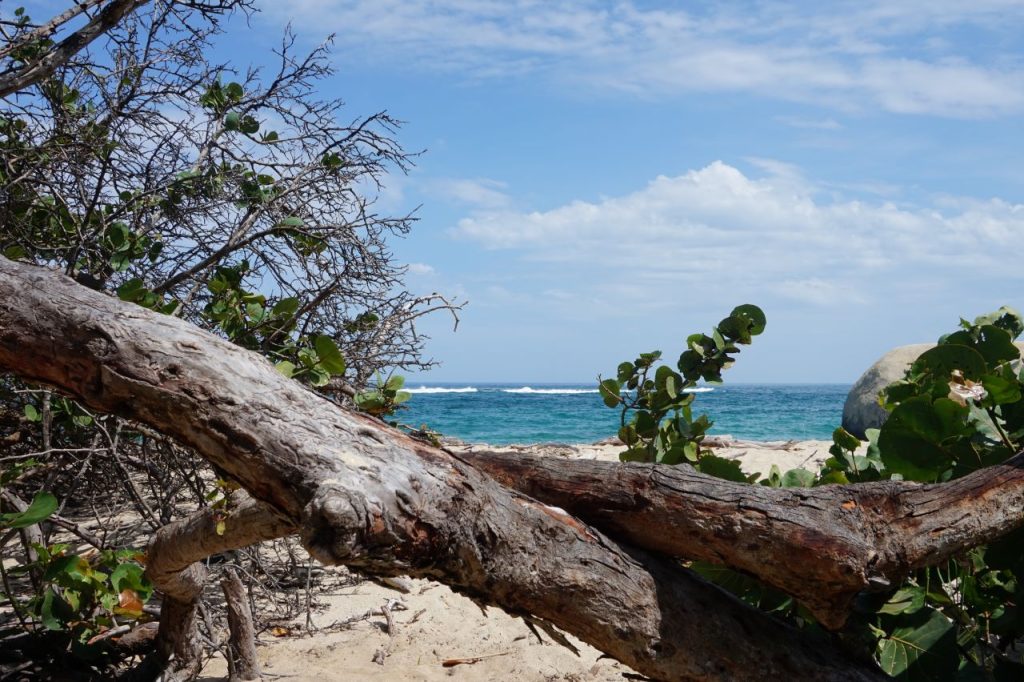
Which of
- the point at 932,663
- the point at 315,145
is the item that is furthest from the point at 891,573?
the point at 315,145

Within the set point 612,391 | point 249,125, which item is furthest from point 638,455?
point 249,125

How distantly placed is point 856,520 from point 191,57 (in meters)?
4.97

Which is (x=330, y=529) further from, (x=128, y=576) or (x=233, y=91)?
(x=233, y=91)

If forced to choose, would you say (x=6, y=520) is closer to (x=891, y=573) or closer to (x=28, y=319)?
(x=28, y=319)

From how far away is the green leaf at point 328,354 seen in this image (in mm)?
3098

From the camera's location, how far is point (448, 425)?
32312 millimetres

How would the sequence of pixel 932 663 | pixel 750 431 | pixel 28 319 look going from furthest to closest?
pixel 750 431, pixel 932 663, pixel 28 319

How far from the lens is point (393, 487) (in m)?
1.83

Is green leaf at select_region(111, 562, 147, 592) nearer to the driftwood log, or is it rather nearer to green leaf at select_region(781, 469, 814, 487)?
the driftwood log

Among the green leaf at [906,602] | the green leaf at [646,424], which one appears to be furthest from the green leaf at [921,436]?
the green leaf at [646,424]

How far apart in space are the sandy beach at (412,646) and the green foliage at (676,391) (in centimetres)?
117

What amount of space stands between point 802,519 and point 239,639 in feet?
9.21

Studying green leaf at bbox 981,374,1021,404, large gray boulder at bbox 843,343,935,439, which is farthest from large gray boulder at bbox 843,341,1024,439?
green leaf at bbox 981,374,1021,404

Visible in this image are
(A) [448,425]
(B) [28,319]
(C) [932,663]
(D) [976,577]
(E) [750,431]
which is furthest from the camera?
(A) [448,425]
